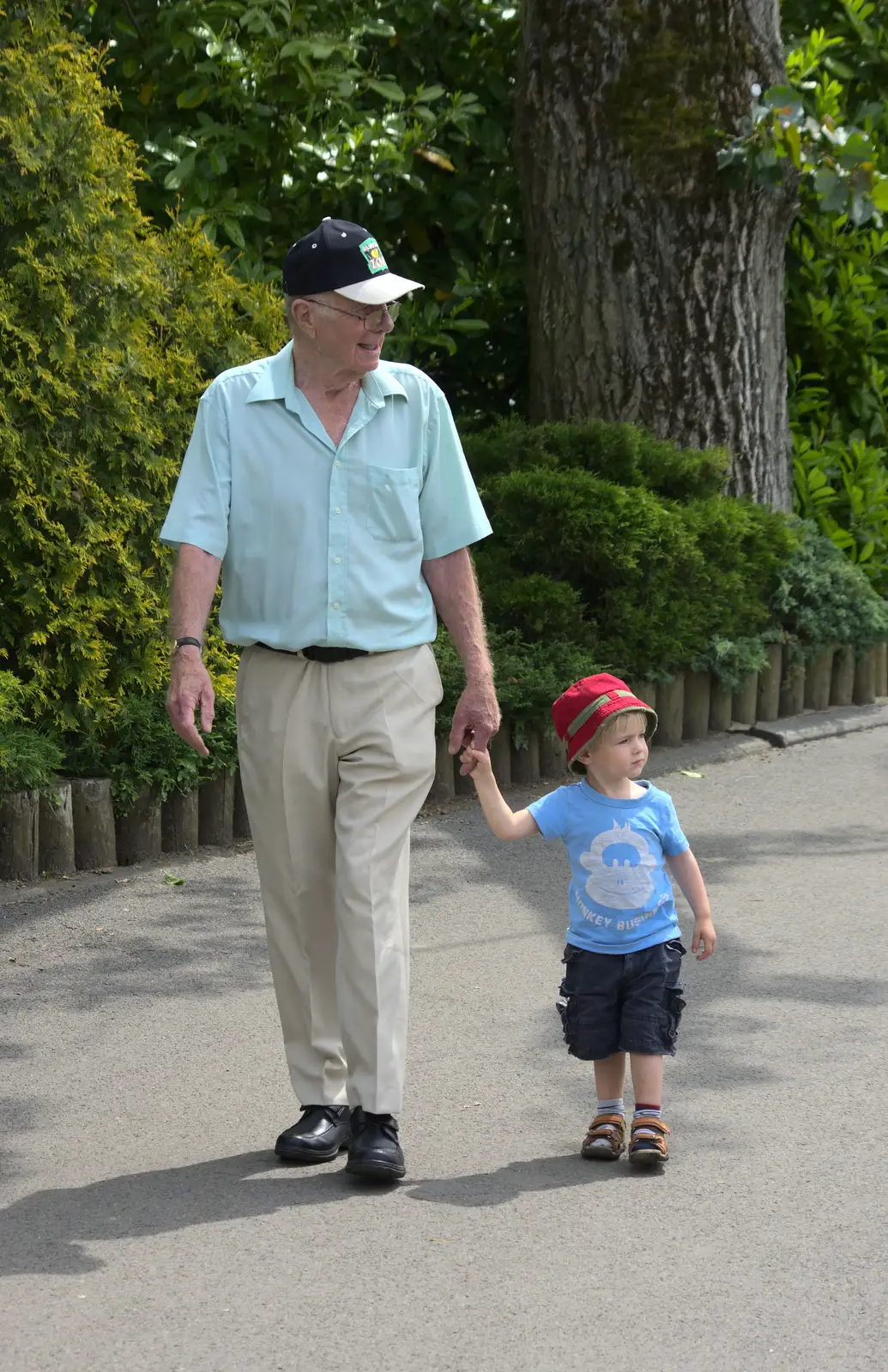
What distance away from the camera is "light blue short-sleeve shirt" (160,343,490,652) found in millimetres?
4047

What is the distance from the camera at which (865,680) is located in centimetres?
1000

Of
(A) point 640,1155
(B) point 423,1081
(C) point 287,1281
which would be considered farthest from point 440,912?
(C) point 287,1281

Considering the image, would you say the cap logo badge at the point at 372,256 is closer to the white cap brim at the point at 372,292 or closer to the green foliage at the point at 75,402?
the white cap brim at the point at 372,292

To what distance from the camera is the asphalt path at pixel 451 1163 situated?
3.35m

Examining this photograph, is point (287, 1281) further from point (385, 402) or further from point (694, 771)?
point (694, 771)

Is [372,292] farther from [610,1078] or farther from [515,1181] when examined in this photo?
[515,1181]

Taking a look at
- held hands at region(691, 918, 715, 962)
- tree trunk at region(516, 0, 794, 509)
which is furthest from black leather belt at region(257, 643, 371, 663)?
tree trunk at region(516, 0, 794, 509)

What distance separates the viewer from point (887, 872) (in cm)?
678

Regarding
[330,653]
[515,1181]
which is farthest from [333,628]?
[515,1181]

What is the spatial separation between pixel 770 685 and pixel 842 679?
2.20ft

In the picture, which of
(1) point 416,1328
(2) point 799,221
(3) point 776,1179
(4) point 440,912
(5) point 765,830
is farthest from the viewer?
(2) point 799,221

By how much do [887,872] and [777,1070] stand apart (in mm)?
2168

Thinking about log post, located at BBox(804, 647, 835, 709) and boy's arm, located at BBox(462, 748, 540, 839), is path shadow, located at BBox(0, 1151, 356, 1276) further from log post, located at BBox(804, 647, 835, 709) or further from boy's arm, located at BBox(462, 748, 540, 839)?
log post, located at BBox(804, 647, 835, 709)

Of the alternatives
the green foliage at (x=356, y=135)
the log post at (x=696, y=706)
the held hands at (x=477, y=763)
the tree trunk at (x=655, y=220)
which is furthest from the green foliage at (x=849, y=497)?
the held hands at (x=477, y=763)
